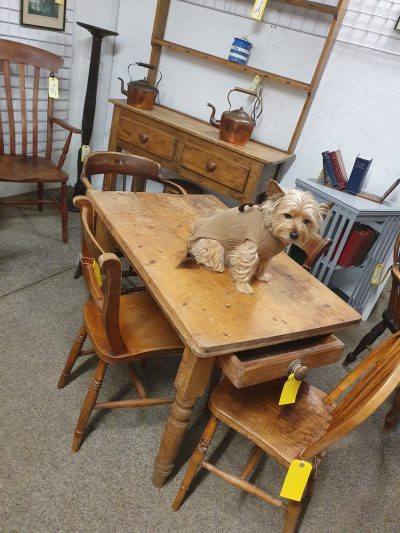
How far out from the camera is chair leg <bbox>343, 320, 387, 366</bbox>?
2056 millimetres

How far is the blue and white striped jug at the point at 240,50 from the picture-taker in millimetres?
2492

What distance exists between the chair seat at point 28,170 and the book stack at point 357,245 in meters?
1.84

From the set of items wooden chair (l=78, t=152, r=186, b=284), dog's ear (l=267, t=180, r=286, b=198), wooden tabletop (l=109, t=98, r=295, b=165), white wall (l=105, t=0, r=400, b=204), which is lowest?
wooden chair (l=78, t=152, r=186, b=284)

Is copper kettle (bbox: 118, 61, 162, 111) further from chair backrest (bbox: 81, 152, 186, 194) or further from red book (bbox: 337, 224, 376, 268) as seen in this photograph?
red book (bbox: 337, 224, 376, 268)

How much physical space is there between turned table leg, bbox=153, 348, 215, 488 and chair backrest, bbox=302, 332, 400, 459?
1.14 ft

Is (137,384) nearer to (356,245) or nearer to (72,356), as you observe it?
(72,356)

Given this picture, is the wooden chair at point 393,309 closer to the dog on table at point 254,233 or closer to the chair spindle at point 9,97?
the dog on table at point 254,233

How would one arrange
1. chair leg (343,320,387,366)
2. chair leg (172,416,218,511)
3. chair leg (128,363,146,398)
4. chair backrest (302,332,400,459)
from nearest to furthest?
chair backrest (302,332,400,459) → chair leg (172,416,218,511) → chair leg (128,363,146,398) → chair leg (343,320,387,366)

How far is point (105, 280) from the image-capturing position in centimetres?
106

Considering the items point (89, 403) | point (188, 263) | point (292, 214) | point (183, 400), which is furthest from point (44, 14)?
point (183, 400)

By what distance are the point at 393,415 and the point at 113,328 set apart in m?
1.50

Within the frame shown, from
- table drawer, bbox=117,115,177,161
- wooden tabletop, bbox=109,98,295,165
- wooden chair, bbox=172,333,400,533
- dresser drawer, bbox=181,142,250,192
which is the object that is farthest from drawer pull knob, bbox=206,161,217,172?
wooden chair, bbox=172,333,400,533

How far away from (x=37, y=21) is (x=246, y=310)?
2658 millimetres

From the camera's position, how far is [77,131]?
2344 millimetres
